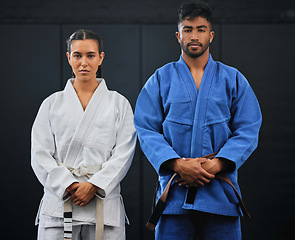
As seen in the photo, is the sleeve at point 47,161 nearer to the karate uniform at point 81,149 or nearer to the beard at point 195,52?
the karate uniform at point 81,149

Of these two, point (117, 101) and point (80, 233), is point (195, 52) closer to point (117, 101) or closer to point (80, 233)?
point (117, 101)

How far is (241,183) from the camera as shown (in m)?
3.92

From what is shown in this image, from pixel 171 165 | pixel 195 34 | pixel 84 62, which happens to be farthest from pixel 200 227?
pixel 84 62

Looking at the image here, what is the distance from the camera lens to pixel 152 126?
86.7 inches

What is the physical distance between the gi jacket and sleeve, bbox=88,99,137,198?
0.17m

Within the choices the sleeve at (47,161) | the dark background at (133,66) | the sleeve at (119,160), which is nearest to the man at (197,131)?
the sleeve at (119,160)

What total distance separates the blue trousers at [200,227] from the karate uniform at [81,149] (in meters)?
0.33

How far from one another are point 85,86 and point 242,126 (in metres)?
0.90

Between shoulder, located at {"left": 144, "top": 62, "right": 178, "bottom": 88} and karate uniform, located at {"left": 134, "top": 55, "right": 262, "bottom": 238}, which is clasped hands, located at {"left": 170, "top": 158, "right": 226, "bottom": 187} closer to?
karate uniform, located at {"left": 134, "top": 55, "right": 262, "bottom": 238}

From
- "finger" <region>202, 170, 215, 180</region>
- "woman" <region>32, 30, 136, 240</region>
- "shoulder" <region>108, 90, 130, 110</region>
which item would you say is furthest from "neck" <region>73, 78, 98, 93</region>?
"finger" <region>202, 170, 215, 180</region>

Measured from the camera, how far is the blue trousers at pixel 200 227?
2049 mm
